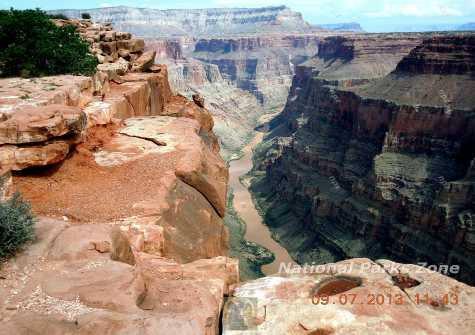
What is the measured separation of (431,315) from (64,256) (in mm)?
8131

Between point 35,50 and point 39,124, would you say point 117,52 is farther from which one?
point 39,124

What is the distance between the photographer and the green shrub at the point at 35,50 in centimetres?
2128

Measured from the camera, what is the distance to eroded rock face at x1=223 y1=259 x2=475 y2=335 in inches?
337

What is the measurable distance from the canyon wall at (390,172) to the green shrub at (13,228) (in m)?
36.2

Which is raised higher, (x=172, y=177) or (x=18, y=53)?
(x=18, y=53)

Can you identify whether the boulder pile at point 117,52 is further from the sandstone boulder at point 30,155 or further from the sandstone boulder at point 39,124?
the sandstone boulder at point 30,155

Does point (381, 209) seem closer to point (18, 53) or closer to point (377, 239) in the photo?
point (377, 239)

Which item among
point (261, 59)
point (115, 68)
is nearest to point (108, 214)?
point (115, 68)

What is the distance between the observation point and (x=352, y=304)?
30.2 ft

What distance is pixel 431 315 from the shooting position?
29.8ft

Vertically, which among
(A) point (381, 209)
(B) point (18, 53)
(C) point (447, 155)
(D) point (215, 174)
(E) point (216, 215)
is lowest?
(A) point (381, 209)

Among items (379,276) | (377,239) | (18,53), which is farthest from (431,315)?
(377,239)
